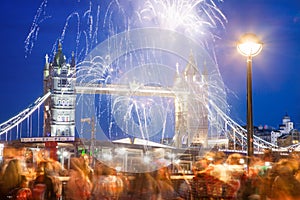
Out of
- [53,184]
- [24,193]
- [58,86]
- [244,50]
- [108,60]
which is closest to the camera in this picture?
[24,193]

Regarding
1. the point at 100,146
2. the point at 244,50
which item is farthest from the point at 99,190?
the point at 100,146

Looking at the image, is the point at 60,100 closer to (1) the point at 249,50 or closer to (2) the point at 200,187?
(2) the point at 200,187

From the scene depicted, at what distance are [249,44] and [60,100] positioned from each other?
85.3 m

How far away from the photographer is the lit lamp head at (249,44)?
9258 millimetres

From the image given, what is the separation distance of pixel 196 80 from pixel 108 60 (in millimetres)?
23644

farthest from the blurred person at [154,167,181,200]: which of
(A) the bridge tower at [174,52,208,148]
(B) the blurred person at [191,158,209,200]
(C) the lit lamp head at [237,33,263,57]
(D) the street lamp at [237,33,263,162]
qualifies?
(A) the bridge tower at [174,52,208,148]

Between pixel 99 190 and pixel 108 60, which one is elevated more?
pixel 108 60

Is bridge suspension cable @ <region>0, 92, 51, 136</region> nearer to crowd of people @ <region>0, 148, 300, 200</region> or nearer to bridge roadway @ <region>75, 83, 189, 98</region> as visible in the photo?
bridge roadway @ <region>75, 83, 189, 98</region>

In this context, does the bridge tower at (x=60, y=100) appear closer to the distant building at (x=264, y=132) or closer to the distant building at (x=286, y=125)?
the distant building at (x=264, y=132)

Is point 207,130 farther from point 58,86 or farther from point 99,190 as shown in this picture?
point 99,190

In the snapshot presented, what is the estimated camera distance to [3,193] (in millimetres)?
7562

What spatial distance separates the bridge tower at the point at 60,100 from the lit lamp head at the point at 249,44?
82062 millimetres

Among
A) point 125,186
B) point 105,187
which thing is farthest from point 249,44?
point 105,187

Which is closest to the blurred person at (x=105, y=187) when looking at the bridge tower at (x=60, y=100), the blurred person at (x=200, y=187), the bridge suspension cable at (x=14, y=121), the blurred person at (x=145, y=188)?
the blurred person at (x=145, y=188)
